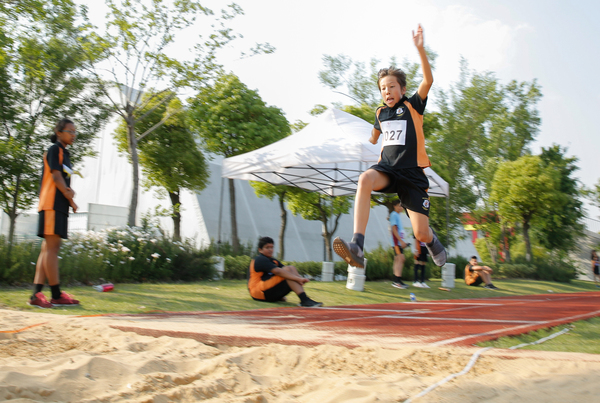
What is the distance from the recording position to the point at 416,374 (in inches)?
94.2

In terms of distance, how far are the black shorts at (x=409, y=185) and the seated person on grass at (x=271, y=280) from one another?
239 centimetres

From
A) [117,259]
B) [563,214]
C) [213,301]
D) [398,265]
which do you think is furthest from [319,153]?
[563,214]

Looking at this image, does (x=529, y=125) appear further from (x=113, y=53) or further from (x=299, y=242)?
(x=113, y=53)

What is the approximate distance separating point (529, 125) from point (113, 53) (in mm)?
28654

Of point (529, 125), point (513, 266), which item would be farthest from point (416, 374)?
point (529, 125)

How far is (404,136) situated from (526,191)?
20.3 metres

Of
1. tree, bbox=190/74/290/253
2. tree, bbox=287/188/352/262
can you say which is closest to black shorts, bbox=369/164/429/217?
tree, bbox=190/74/290/253

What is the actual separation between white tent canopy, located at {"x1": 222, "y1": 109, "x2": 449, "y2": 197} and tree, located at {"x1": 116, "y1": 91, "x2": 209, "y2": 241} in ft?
14.4

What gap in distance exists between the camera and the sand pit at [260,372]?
6.50 ft

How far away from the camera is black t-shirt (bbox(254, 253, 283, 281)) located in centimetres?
593

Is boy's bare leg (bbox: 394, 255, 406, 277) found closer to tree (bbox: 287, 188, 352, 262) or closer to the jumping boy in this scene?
the jumping boy

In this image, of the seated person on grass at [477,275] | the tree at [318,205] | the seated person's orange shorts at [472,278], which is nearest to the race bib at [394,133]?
the seated person on grass at [477,275]

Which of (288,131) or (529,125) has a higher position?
(529,125)

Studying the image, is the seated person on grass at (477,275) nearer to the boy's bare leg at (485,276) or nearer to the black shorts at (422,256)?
the boy's bare leg at (485,276)
